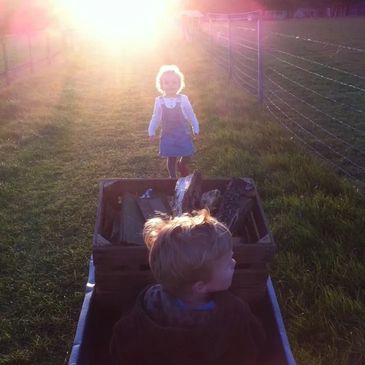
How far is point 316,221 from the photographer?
446 cm

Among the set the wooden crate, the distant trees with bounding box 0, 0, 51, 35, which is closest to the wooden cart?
the wooden crate

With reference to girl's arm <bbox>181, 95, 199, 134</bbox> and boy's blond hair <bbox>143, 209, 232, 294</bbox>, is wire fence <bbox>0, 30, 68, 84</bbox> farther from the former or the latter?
boy's blond hair <bbox>143, 209, 232, 294</bbox>

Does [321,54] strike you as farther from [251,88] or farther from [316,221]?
[316,221]

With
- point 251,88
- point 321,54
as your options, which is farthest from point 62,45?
point 251,88

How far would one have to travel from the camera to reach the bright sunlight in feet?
122

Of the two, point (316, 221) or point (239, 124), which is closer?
point (316, 221)

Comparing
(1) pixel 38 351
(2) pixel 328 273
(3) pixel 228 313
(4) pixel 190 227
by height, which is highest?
(4) pixel 190 227

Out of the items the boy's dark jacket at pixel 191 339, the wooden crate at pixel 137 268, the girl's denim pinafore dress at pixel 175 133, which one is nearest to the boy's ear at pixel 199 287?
the boy's dark jacket at pixel 191 339

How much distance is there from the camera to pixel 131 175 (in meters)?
6.71

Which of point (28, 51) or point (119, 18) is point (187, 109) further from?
point (119, 18)

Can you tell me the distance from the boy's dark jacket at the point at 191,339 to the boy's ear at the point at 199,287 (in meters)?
0.14

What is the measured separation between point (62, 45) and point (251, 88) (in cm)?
1694

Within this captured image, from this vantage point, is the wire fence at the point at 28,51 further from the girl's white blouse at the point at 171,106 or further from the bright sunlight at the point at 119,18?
the girl's white blouse at the point at 171,106

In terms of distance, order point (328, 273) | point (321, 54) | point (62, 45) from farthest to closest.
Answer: point (62, 45) → point (321, 54) → point (328, 273)
